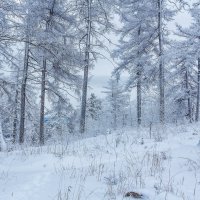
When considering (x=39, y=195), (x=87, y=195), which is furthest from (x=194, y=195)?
(x=39, y=195)

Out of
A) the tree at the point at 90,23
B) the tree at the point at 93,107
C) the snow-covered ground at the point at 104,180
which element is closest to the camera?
the snow-covered ground at the point at 104,180

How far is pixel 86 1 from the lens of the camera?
19.6 meters

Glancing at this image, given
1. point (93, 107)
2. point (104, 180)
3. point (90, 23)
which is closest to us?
point (104, 180)

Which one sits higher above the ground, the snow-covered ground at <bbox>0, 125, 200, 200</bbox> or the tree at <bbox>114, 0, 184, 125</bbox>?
the tree at <bbox>114, 0, 184, 125</bbox>

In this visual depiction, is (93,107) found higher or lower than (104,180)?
higher

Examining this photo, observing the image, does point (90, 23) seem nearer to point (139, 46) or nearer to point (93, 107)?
point (139, 46)

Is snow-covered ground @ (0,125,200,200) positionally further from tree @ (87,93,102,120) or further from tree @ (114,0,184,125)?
tree @ (87,93,102,120)

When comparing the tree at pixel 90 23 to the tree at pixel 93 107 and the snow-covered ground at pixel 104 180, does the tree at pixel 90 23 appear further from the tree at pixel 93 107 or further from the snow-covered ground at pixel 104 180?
the tree at pixel 93 107

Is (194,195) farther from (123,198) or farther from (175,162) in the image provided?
(175,162)

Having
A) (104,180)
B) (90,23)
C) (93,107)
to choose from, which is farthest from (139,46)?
(93,107)

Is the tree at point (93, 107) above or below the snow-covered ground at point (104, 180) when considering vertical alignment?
above

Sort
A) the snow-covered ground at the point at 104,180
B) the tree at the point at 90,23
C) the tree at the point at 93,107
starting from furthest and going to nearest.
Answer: the tree at the point at 93,107, the tree at the point at 90,23, the snow-covered ground at the point at 104,180

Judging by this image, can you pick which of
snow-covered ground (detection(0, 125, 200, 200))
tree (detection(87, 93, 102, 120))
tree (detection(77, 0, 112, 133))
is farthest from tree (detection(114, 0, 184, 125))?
tree (detection(87, 93, 102, 120))

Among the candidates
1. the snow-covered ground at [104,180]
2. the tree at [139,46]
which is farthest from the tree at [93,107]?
the snow-covered ground at [104,180]
